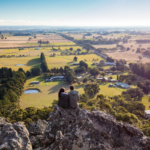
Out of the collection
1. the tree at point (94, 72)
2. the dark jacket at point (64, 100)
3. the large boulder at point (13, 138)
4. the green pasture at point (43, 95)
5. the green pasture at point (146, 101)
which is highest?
the dark jacket at point (64, 100)

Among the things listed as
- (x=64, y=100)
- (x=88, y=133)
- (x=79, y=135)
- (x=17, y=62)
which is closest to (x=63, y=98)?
(x=64, y=100)

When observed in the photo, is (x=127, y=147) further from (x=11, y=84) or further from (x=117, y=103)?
(x=11, y=84)

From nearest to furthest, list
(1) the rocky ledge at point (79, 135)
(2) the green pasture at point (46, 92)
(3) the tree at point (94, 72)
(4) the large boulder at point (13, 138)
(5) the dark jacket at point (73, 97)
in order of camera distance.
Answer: (4) the large boulder at point (13, 138)
(1) the rocky ledge at point (79, 135)
(5) the dark jacket at point (73, 97)
(2) the green pasture at point (46, 92)
(3) the tree at point (94, 72)

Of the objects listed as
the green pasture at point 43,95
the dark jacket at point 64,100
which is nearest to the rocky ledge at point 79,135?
the dark jacket at point 64,100

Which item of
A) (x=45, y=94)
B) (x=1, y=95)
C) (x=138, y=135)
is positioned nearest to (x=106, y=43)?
(x=45, y=94)

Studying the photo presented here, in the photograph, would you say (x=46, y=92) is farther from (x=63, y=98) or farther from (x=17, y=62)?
(x=17, y=62)

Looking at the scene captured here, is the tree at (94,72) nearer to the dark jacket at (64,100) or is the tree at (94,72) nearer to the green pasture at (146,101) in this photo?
the green pasture at (146,101)

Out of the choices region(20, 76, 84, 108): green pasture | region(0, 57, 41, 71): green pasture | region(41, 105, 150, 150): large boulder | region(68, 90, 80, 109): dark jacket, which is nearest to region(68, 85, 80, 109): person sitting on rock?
region(68, 90, 80, 109): dark jacket

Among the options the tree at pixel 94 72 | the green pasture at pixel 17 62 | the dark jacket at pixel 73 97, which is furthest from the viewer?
the green pasture at pixel 17 62
